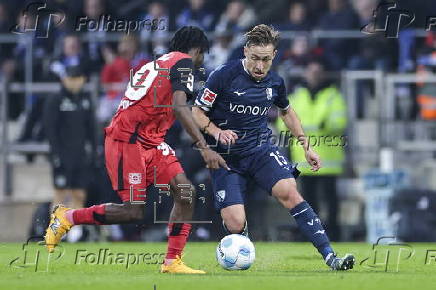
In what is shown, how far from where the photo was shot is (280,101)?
1127 cm

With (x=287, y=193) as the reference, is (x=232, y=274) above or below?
below

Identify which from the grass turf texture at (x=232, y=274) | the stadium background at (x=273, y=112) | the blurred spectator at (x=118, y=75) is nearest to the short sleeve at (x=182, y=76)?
the grass turf texture at (x=232, y=274)

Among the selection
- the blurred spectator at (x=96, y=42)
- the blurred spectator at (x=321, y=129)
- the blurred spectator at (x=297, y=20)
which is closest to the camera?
the blurred spectator at (x=321, y=129)

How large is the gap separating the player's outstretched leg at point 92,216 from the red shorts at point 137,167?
11cm

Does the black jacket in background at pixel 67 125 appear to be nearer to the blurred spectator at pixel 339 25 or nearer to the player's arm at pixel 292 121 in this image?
the blurred spectator at pixel 339 25

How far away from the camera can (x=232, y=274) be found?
403 inches

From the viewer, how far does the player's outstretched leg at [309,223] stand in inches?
413

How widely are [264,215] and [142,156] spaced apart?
677 cm

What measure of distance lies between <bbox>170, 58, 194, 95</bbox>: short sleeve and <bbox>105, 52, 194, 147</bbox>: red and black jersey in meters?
0.13

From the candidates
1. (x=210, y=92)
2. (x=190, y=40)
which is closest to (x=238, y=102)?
(x=210, y=92)

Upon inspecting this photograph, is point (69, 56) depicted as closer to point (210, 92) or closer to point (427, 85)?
point (427, 85)

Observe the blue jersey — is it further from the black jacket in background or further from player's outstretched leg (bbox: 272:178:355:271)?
the black jacket in background

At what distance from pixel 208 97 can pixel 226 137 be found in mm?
617

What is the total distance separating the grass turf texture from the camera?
9.24 metres
